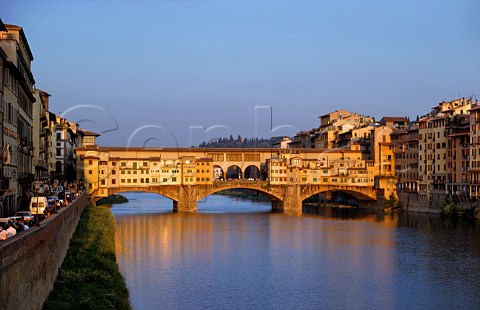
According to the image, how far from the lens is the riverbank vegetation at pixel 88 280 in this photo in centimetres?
1712

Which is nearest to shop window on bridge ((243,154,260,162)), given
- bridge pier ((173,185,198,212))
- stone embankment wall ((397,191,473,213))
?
bridge pier ((173,185,198,212))

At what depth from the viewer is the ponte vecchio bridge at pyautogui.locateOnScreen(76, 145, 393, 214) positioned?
2447 inches

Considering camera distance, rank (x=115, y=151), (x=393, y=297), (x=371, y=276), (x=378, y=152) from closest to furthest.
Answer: (x=393, y=297), (x=371, y=276), (x=115, y=151), (x=378, y=152)

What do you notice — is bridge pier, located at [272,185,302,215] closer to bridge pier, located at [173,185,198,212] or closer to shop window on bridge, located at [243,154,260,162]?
shop window on bridge, located at [243,154,260,162]

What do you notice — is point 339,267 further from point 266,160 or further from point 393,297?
point 266,160

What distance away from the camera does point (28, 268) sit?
12148mm

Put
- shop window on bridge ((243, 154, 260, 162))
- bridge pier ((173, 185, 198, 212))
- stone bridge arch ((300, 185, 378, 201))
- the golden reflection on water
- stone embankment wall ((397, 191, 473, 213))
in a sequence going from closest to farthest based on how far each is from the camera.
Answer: the golden reflection on water → stone embankment wall ((397, 191, 473, 213)) → bridge pier ((173, 185, 198, 212)) → stone bridge arch ((300, 185, 378, 201)) → shop window on bridge ((243, 154, 260, 162))

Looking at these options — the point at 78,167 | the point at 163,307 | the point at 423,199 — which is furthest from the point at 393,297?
the point at 78,167

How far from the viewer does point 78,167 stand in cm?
6128

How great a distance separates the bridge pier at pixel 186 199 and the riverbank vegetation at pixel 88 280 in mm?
32479

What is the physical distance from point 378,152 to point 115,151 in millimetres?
28884

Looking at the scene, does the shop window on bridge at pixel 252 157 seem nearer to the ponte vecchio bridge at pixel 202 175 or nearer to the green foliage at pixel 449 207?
the ponte vecchio bridge at pixel 202 175

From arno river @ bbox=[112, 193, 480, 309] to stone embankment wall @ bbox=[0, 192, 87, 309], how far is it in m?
6.60

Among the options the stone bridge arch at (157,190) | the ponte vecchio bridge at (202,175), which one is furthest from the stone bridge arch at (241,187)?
the stone bridge arch at (157,190)
